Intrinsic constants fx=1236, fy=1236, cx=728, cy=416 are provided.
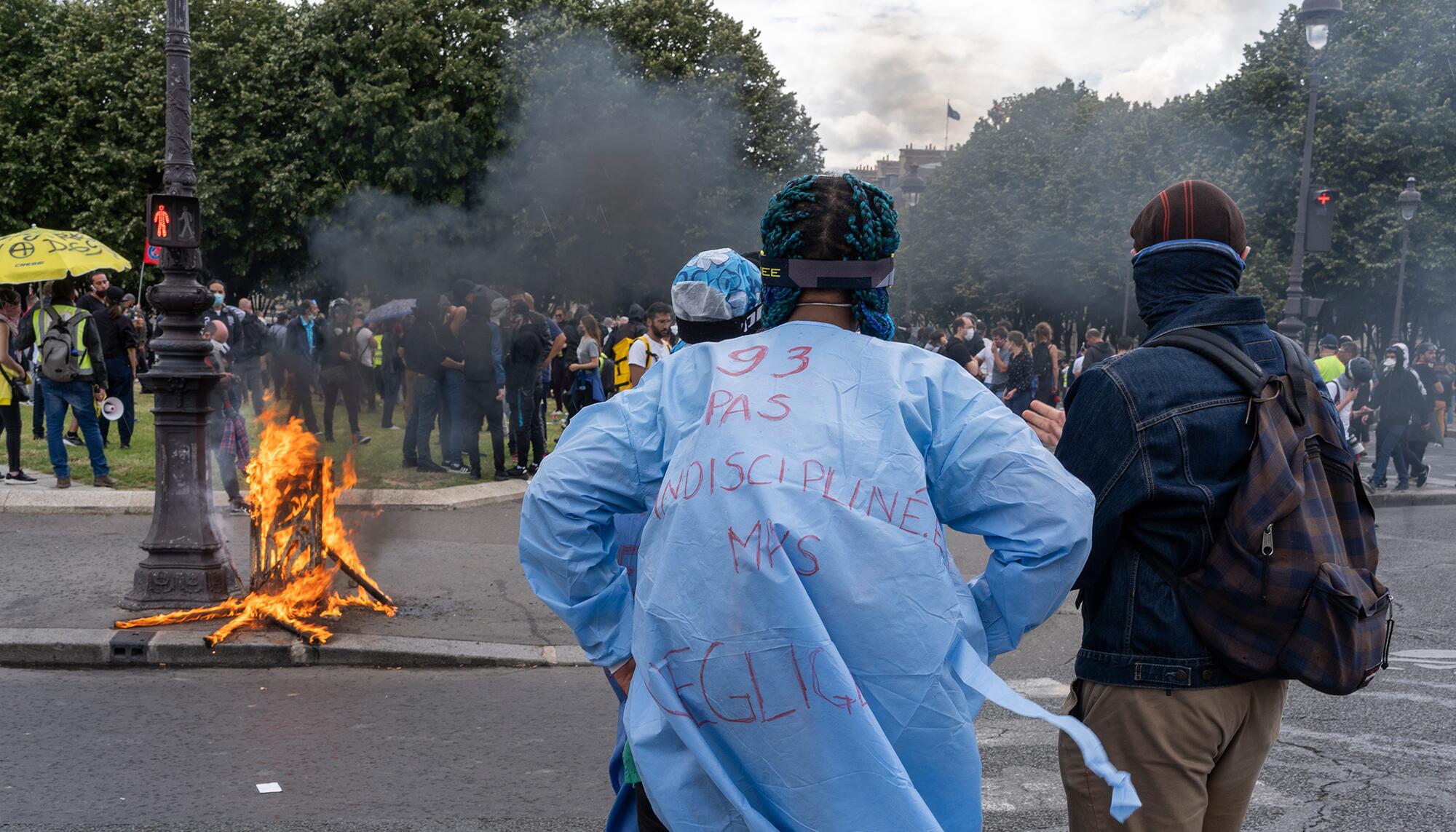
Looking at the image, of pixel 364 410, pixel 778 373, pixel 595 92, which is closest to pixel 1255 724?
pixel 778 373

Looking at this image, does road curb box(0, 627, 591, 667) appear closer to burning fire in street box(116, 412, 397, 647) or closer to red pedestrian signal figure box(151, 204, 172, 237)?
burning fire in street box(116, 412, 397, 647)

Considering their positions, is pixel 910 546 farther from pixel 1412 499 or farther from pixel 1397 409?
pixel 1412 499

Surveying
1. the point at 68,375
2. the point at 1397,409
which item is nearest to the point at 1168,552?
the point at 68,375

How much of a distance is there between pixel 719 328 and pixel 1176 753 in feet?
5.03

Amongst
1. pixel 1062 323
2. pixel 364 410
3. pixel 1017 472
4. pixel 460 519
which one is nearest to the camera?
pixel 1017 472

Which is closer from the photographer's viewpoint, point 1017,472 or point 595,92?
point 1017,472

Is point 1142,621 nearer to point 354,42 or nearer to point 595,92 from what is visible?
point 595,92

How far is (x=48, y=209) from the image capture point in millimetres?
37438

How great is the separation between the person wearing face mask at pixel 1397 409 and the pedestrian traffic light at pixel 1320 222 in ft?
5.80

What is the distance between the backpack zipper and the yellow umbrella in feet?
44.3

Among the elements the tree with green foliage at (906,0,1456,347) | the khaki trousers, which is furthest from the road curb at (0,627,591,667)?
the tree with green foliage at (906,0,1456,347)

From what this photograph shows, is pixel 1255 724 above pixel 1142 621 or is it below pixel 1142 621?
below

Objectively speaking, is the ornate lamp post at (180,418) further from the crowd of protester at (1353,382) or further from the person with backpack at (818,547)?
the crowd of protester at (1353,382)

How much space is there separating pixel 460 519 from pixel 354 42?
27472mm
